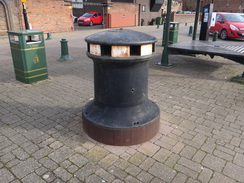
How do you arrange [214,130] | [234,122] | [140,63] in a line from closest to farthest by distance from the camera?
[140,63] → [214,130] → [234,122]

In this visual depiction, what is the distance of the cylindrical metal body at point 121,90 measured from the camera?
2793mm

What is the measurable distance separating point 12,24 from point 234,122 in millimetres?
16079

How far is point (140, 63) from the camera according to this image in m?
3.02

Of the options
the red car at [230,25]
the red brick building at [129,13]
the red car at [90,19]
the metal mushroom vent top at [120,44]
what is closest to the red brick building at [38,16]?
the red brick building at [129,13]

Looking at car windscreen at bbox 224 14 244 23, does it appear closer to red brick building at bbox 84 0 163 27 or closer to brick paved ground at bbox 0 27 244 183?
brick paved ground at bbox 0 27 244 183

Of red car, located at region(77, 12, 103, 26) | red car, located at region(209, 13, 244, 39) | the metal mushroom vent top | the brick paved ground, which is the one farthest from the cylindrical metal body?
red car, located at region(77, 12, 103, 26)

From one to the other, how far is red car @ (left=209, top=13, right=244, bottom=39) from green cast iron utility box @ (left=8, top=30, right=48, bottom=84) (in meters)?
12.7

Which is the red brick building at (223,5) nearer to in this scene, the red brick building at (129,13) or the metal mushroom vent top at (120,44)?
the red brick building at (129,13)

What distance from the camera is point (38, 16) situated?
56.4 ft

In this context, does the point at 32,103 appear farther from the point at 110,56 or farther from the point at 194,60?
the point at 194,60

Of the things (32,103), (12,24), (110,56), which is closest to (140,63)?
(110,56)

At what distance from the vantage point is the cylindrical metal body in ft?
9.16

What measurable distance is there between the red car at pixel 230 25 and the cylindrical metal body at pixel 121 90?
13271 millimetres

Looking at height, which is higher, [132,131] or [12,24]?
[12,24]
